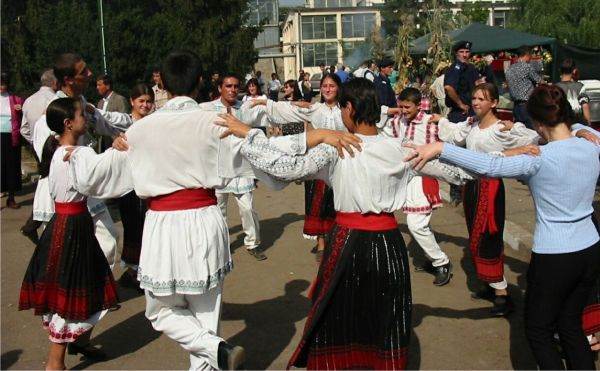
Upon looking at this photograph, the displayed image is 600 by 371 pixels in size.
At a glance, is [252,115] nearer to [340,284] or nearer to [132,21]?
[340,284]

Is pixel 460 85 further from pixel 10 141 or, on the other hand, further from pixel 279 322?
pixel 10 141

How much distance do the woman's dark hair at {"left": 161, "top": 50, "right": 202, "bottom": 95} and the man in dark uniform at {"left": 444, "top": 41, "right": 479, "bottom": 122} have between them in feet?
21.1

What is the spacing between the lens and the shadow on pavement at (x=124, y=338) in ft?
15.5

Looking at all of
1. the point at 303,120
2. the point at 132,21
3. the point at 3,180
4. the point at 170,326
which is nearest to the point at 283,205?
the point at 303,120

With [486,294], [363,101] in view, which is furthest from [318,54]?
[363,101]

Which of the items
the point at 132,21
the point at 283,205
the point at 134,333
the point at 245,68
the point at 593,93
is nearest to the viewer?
the point at 134,333

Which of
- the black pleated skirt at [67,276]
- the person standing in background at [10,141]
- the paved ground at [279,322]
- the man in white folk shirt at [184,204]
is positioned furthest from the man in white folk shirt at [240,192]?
the person standing in background at [10,141]

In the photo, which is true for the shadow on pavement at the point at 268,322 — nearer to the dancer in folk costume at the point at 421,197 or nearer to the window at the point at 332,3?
the dancer in folk costume at the point at 421,197

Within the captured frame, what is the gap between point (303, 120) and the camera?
6543 mm

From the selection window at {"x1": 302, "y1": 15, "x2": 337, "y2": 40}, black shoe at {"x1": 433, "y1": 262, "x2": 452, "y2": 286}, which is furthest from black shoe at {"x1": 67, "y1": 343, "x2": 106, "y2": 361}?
window at {"x1": 302, "y1": 15, "x2": 337, "y2": 40}

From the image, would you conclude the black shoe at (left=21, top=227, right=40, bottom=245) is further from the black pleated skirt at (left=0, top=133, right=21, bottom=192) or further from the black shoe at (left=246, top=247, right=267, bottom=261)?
the black pleated skirt at (left=0, top=133, right=21, bottom=192)

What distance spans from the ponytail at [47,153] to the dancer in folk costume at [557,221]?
9.25 feet

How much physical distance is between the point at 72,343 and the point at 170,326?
124cm

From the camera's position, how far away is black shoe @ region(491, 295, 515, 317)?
511 cm
